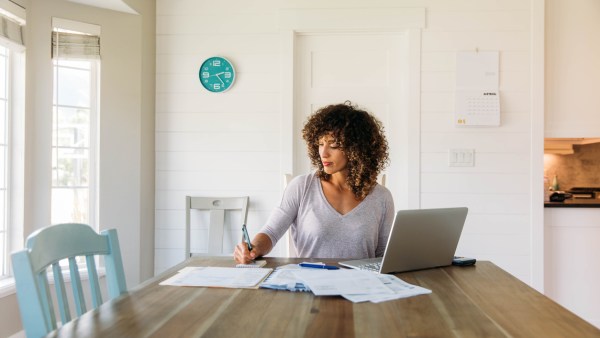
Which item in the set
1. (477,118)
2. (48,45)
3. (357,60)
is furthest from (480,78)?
(48,45)

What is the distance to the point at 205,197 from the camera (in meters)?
3.69

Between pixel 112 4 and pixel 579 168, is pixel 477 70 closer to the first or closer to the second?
pixel 579 168

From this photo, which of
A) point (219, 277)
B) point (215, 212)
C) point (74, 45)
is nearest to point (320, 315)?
point (219, 277)

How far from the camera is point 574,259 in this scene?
357 centimetres

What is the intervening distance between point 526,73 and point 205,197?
7.76ft

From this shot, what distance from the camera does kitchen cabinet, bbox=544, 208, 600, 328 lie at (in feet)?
11.6

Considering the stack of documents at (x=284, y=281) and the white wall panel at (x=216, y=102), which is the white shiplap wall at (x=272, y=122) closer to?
the white wall panel at (x=216, y=102)

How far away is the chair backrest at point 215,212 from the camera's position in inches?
144

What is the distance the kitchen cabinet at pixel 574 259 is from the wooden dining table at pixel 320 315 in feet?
7.86

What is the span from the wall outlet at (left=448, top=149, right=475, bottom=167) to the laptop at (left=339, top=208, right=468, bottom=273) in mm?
1919

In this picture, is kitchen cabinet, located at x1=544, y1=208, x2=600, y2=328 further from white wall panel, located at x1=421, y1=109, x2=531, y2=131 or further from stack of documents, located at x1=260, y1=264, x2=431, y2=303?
stack of documents, located at x1=260, y1=264, x2=431, y2=303

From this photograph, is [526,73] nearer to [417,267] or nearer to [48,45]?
[417,267]

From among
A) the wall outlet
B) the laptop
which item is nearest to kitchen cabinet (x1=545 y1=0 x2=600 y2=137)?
the wall outlet

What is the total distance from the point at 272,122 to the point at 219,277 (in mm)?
2256
